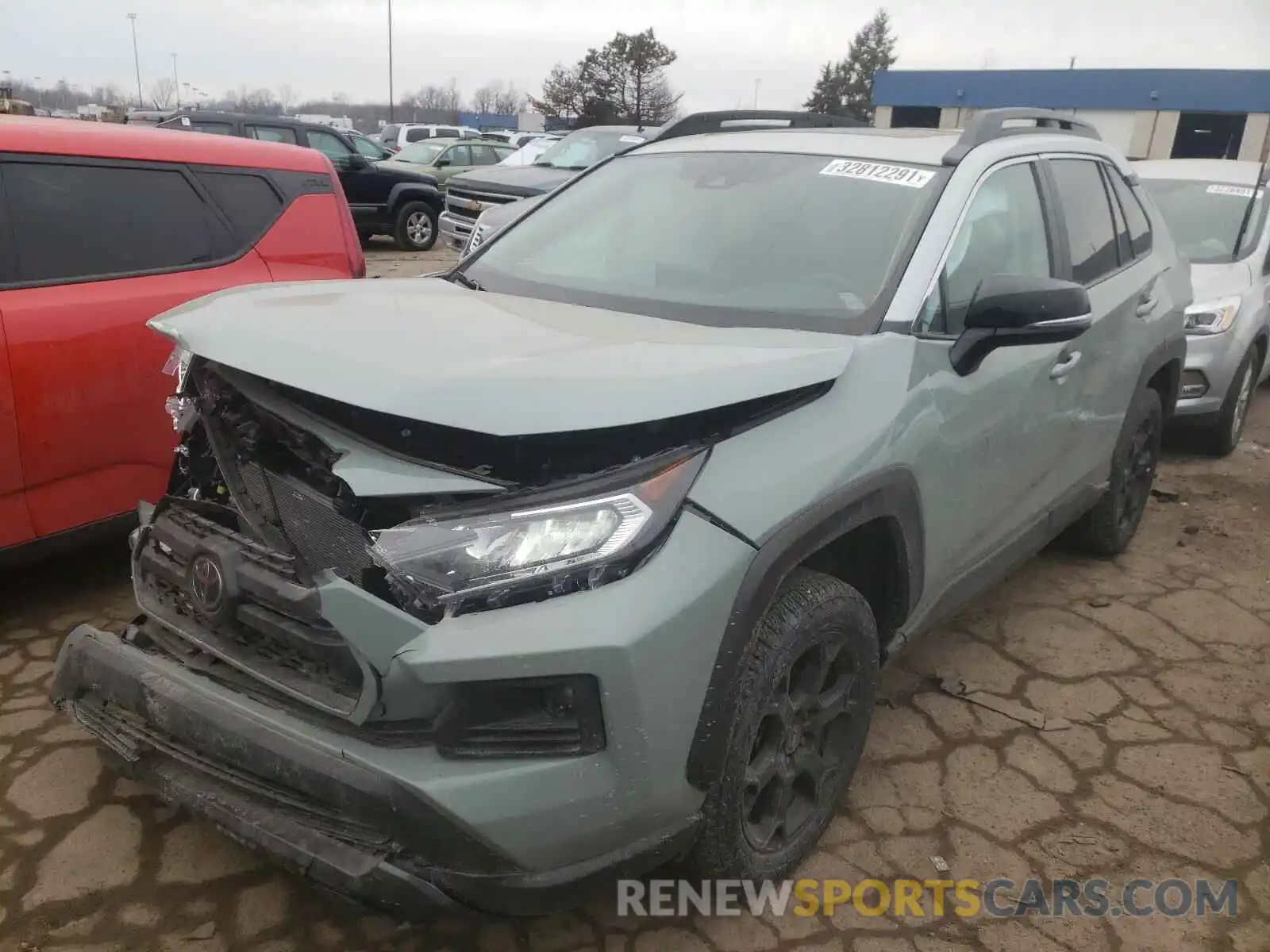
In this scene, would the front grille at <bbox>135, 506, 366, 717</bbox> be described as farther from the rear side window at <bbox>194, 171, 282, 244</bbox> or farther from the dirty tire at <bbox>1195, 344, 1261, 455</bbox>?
the dirty tire at <bbox>1195, 344, 1261, 455</bbox>

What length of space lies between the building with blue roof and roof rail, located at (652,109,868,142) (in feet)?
115

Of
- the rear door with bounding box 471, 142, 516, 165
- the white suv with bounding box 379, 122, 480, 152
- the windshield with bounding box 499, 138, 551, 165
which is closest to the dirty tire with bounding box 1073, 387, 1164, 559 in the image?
the windshield with bounding box 499, 138, 551, 165

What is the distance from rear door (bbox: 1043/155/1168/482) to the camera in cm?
344

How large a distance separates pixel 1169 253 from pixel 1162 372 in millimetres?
548

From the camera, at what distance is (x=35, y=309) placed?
127 inches

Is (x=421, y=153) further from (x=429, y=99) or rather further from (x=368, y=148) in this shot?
(x=429, y=99)

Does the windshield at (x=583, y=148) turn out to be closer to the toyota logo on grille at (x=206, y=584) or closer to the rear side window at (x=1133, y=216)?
the rear side window at (x=1133, y=216)

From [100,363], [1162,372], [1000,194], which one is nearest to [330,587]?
[100,363]

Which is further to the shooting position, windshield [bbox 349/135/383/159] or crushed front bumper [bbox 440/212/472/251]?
windshield [bbox 349/135/383/159]

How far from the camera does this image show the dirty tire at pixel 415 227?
14.0 meters

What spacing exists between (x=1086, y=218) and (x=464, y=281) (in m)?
2.36

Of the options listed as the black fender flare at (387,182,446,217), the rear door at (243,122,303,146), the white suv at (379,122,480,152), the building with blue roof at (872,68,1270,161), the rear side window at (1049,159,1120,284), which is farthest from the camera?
the building with blue roof at (872,68,1270,161)

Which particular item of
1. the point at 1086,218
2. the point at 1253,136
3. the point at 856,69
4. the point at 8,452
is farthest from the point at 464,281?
the point at 856,69

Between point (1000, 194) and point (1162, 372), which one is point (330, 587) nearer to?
point (1000, 194)
